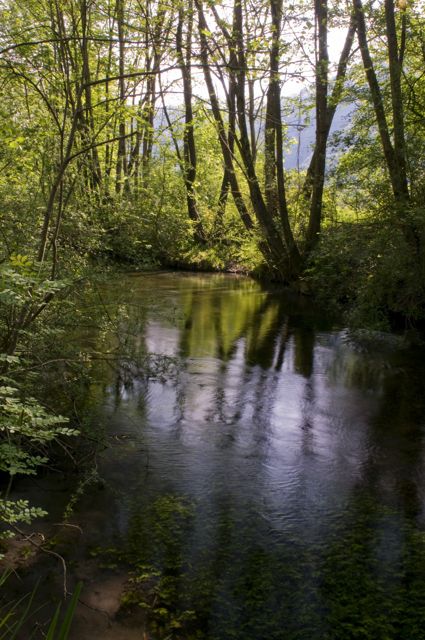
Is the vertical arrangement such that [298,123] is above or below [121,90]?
above

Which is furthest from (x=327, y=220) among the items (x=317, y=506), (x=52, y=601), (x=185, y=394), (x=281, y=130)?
(x=52, y=601)

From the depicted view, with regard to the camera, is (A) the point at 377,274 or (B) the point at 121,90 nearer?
(B) the point at 121,90

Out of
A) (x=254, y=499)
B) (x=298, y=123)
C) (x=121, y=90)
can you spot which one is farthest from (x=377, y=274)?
(x=254, y=499)

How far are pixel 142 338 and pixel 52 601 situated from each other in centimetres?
855

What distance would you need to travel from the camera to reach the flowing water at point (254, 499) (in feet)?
13.8

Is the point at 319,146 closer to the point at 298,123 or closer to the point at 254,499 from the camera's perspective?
the point at 298,123

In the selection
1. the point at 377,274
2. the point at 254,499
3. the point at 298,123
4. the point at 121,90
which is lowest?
the point at 254,499

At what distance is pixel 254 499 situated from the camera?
5797mm

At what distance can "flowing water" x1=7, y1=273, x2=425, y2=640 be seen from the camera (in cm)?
419

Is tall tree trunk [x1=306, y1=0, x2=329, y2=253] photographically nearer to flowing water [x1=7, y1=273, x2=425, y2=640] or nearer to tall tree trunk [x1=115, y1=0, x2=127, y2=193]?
tall tree trunk [x1=115, y1=0, x2=127, y2=193]

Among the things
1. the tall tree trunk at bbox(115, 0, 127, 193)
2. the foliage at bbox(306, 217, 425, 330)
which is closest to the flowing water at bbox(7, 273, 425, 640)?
the foliage at bbox(306, 217, 425, 330)

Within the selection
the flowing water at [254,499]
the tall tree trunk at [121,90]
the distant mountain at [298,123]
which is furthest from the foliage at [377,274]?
the tall tree trunk at [121,90]

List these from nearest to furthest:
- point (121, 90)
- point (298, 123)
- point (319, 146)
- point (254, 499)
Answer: point (254, 499) → point (121, 90) → point (298, 123) → point (319, 146)

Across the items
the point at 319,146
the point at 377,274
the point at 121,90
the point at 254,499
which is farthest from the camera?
the point at 319,146
